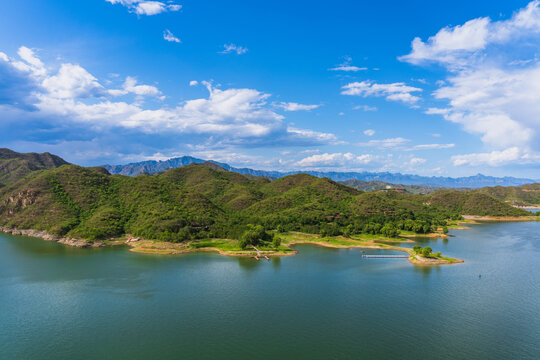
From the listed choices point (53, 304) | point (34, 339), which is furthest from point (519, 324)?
point (53, 304)

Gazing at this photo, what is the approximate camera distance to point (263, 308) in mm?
54438

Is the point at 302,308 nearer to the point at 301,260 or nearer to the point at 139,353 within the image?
the point at 139,353

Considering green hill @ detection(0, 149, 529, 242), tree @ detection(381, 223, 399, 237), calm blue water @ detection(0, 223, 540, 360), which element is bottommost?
calm blue water @ detection(0, 223, 540, 360)

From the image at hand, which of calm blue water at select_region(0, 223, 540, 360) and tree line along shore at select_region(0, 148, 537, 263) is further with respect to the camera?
tree line along shore at select_region(0, 148, 537, 263)

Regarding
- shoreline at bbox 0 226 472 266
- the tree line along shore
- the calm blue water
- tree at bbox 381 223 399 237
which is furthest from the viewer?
tree at bbox 381 223 399 237

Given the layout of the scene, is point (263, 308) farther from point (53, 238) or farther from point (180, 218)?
point (53, 238)

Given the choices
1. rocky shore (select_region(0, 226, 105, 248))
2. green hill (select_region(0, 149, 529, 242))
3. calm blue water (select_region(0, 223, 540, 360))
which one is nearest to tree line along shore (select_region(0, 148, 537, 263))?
green hill (select_region(0, 149, 529, 242))

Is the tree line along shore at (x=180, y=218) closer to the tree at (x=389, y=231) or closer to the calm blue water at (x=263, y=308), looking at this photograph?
the tree at (x=389, y=231)

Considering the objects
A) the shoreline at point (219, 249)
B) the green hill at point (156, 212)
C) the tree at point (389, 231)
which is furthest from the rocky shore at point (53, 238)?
the tree at point (389, 231)

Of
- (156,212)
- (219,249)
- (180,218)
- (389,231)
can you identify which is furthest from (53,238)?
(389,231)

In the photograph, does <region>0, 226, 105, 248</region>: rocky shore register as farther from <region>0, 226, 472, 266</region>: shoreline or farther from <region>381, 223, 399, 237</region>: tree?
<region>381, 223, 399, 237</region>: tree

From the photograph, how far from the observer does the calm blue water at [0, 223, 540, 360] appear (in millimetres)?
42094

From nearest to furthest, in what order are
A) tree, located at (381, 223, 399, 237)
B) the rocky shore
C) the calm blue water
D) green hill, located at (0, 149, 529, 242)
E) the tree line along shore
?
the calm blue water → the rocky shore → the tree line along shore → green hill, located at (0, 149, 529, 242) → tree, located at (381, 223, 399, 237)

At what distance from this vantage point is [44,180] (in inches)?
5748
